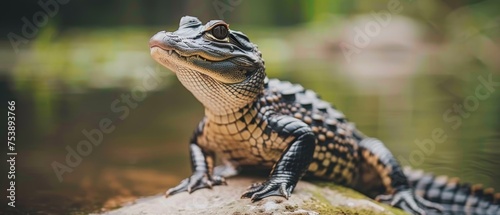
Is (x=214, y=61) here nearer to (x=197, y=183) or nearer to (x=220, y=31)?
(x=220, y=31)

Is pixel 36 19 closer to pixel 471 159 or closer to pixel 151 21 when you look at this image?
pixel 151 21

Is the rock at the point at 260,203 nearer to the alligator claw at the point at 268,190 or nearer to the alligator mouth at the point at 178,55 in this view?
the alligator claw at the point at 268,190

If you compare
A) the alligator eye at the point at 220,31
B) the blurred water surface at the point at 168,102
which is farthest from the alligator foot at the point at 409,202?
the alligator eye at the point at 220,31

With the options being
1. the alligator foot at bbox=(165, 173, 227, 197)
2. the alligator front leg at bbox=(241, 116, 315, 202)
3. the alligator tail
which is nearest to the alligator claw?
the alligator front leg at bbox=(241, 116, 315, 202)

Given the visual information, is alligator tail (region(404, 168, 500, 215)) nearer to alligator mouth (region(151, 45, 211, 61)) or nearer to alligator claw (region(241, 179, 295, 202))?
alligator claw (region(241, 179, 295, 202))

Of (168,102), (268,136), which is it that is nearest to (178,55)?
(268,136)

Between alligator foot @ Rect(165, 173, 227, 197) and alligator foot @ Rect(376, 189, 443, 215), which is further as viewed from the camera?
alligator foot @ Rect(376, 189, 443, 215)
